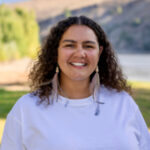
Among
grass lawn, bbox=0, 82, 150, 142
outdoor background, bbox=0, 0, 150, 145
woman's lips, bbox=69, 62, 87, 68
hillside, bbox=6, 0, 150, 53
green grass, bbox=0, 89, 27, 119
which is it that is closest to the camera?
woman's lips, bbox=69, 62, 87, 68

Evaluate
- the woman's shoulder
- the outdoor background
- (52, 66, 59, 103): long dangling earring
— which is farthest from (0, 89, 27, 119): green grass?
the woman's shoulder

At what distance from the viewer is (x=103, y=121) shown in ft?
5.17

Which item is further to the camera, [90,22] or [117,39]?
[117,39]

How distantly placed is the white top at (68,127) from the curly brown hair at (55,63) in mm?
107

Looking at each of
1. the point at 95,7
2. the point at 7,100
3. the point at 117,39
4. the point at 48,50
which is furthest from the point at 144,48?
the point at 48,50

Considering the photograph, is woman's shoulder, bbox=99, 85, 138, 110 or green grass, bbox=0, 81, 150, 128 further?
green grass, bbox=0, 81, 150, 128

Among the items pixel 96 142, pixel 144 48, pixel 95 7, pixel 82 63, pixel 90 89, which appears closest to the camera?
pixel 96 142

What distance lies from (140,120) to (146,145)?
0.50ft

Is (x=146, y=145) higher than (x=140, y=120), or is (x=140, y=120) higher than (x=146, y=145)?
(x=140, y=120)

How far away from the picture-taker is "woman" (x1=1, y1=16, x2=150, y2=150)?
1515mm

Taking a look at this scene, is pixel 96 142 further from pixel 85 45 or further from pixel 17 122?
pixel 85 45

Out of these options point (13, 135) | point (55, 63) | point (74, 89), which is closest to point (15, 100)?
point (55, 63)

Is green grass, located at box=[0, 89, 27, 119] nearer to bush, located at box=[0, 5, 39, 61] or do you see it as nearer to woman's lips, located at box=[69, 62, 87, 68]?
woman's lips, located at box=[69, 62, 87, 68]

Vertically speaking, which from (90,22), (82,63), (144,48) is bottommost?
(144,48)
